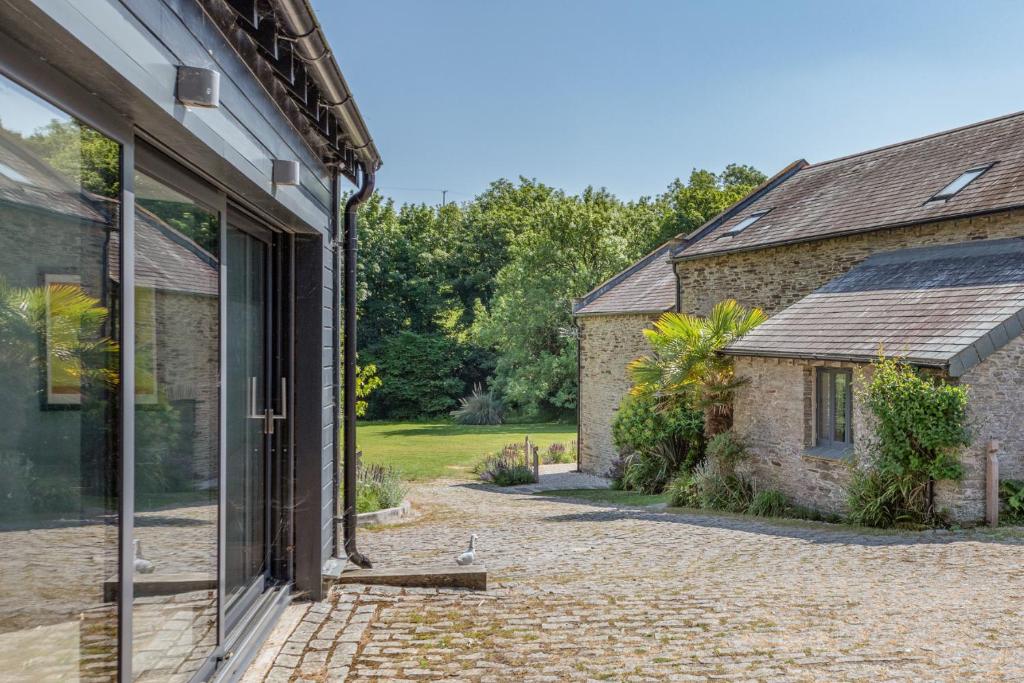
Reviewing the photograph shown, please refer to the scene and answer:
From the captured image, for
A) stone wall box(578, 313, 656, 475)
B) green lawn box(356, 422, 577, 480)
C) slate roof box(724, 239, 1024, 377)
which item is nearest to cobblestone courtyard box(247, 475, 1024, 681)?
slate roof box(724, 239, 1024, 377)

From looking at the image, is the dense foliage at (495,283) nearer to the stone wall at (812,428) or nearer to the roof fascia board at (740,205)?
the roof fascia board at (740,205)

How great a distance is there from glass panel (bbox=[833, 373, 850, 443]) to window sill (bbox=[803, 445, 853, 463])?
23 cm

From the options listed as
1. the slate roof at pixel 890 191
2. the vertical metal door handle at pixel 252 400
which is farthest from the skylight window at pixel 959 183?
the vertical metal door handle at pixel 252 400

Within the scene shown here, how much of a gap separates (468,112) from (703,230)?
12.2 meters

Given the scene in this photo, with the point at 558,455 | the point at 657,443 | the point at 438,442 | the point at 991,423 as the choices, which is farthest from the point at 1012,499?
the point at 438,442

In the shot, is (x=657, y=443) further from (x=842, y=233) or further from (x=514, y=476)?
(x=842, y=233)

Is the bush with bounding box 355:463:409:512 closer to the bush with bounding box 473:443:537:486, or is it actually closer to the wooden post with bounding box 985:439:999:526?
the bush with bounding box 473:443:537:486

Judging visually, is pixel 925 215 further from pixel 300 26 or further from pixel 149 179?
pixel 149 179

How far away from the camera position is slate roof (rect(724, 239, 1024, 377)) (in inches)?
421

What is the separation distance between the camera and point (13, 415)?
205 centimetres

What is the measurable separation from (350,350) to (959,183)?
13.5 meters

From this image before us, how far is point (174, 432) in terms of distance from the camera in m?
3.21

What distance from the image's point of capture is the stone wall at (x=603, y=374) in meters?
22.8

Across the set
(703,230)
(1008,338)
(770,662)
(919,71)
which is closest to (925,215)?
(919,71)
